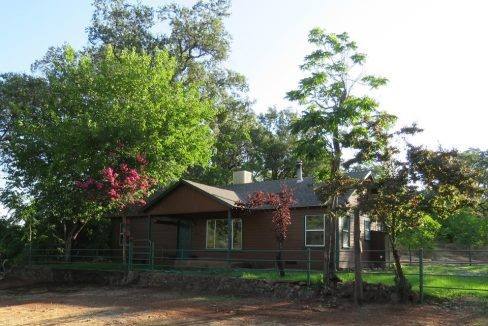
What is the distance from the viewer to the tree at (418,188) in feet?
42.9

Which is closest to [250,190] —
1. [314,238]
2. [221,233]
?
[221,233]

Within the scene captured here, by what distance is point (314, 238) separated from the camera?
21047 millimetres

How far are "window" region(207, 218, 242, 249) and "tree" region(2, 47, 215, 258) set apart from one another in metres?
3.11

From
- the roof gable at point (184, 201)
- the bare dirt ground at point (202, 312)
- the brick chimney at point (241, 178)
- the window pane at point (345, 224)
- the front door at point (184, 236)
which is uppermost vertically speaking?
the brick chimney at point (241, 178)

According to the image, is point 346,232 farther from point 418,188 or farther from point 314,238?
point 418,188

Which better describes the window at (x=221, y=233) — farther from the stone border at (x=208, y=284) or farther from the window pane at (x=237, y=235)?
the stone border at (x=208, y=284)

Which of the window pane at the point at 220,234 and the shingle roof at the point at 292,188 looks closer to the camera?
the shingle roof at the point at 292,188

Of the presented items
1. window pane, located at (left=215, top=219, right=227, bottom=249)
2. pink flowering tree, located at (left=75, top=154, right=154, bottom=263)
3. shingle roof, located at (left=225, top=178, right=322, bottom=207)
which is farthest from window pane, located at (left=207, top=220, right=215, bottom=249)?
pink flowering tree, located at (left=75, top=154, right=154, bottom=263)

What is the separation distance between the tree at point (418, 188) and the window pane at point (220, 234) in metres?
10.5

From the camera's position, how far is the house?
69.1ft

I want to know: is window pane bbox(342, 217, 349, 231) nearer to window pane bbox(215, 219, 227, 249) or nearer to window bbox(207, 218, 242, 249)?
window bbox(207, 218, 242, 249)

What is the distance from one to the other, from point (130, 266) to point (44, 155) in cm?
719

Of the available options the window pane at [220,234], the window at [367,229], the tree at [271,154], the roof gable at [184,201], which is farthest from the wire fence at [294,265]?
the tree at [271,154]

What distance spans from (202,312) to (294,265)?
8.78 m
